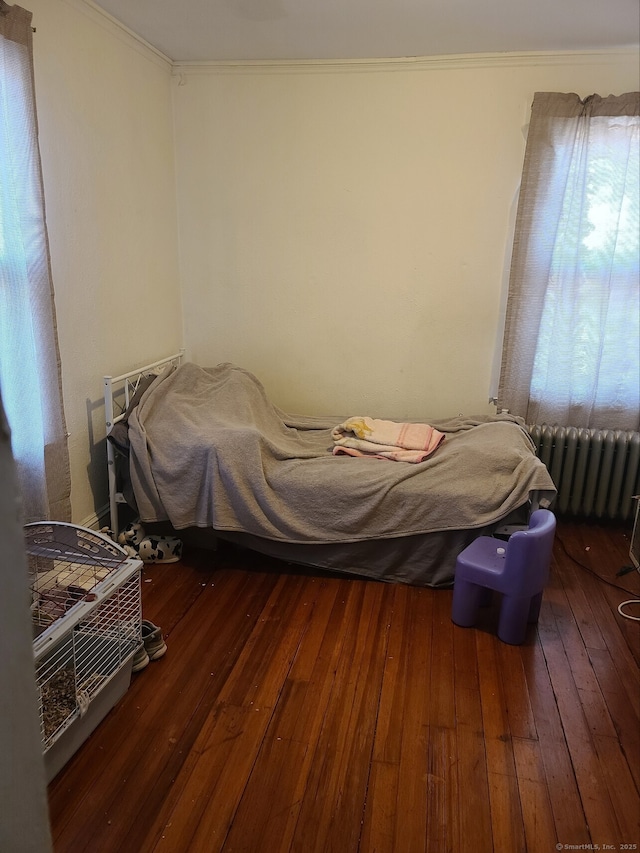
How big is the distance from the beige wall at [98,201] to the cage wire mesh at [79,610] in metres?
0.85

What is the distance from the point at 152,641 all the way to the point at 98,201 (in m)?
1.90

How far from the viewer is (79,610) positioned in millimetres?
1652

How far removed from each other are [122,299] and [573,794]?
8.71 ft

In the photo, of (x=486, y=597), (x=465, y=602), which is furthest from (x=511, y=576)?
(x=486, y=597)

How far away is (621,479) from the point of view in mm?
3061

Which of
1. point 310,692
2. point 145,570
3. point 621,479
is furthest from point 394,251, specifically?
point 310,692

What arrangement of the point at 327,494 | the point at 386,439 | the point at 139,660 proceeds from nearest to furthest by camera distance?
the point at 139,660, the point at 327,494, the point at 386,439

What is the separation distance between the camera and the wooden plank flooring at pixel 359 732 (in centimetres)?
150

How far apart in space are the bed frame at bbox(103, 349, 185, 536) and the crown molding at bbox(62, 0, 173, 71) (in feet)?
4.63

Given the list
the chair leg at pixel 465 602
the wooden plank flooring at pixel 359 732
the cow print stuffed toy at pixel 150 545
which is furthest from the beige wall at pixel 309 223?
the chair leg at pixel 465 602

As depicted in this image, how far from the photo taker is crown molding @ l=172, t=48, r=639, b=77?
2.93 meters

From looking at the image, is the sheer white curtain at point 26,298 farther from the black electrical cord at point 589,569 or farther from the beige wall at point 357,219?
the black electrical cord at point 589,569

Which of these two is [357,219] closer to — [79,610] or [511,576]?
[511,576]

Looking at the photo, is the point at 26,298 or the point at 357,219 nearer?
the point at 26,298
